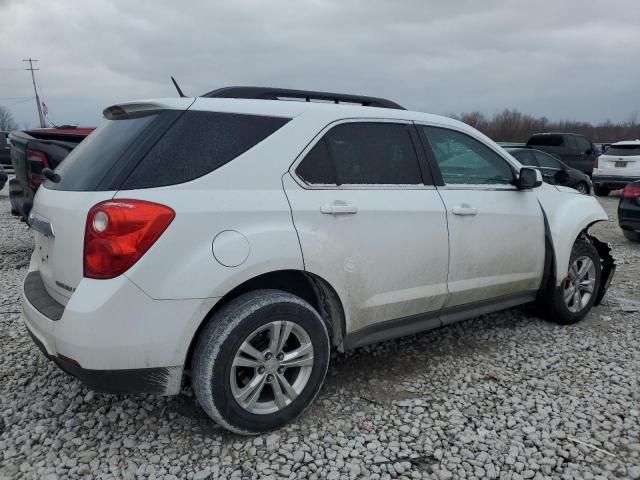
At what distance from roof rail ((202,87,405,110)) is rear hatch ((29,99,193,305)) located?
1.39 feet

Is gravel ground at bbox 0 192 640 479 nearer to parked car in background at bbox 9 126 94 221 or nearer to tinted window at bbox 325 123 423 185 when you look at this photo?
tinted window at bbox 325 123 423 185

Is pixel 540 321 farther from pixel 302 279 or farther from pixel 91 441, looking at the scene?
pixel 91 441

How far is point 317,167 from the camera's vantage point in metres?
2.78

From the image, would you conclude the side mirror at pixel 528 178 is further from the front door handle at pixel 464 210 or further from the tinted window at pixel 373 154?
the tinted window at pixel 373 154

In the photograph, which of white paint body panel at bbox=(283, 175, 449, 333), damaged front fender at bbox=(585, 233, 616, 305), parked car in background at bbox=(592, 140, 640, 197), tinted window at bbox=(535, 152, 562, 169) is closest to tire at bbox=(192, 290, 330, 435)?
white paint body panel at bbox=(283, 175, 449, 333)

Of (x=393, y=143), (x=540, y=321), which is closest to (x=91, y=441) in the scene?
(x=393, y=143)

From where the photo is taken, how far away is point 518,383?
10.8 feet

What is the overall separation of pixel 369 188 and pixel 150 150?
123cm

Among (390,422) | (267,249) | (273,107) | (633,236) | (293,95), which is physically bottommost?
Answer: (390,422)

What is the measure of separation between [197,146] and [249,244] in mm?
547

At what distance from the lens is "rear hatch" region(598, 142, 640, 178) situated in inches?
532

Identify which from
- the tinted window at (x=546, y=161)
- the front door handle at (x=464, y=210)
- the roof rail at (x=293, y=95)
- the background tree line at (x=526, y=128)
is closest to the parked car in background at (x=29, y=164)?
the roof rail at (x=293, y=95)

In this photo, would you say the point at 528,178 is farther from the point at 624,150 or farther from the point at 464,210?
the point at 624,150

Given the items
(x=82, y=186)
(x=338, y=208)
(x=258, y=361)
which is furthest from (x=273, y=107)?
(x=258, y=361)
